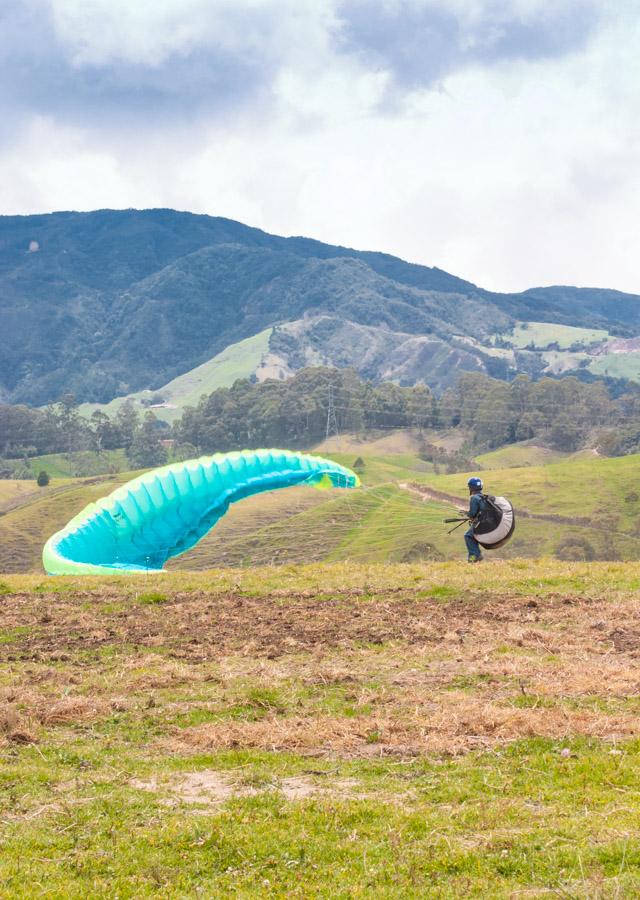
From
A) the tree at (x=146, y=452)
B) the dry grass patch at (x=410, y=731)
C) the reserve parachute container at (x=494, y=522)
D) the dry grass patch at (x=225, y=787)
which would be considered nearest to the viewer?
the dry grass patch at (x=225, y=787)

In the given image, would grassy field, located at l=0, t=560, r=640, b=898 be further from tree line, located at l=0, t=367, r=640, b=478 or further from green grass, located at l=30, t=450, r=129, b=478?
green grass, located at l=30, t=450, r=129, b=478

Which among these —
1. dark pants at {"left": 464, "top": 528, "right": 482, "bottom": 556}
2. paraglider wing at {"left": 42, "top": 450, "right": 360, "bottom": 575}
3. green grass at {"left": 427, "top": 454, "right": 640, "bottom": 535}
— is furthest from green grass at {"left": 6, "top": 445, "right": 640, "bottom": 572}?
dark pants at {"left": 464, "top": 528, "right": 482, "bottom": 556}

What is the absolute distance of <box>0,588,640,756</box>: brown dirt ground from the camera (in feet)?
35.1

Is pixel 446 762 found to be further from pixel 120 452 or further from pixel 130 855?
pixel 120 452

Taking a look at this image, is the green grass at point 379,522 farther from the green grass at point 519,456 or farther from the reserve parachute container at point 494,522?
the reserve parachute container at point 494,522

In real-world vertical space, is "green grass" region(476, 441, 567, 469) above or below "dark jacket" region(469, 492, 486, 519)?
below

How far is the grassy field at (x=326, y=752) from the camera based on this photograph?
23.5 feet

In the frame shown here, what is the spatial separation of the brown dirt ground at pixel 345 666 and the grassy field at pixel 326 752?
1.9 inches

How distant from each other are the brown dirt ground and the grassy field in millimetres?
48

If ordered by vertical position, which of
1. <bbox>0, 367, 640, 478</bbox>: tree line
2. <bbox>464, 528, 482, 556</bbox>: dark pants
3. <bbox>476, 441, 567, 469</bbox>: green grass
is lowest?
<bbox>476, 441, 567, 469</bbox>: green grass

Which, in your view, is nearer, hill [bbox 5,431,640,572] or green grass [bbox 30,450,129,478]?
hill [bbox 5,431,640,572]

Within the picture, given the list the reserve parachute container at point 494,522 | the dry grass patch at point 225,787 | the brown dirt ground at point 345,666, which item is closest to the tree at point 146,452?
the reserve parachute container at point 494,522

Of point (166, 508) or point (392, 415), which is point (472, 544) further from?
point (392, 415)

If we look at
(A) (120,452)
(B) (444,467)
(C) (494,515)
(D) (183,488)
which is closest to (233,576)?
(C) (494,515)
